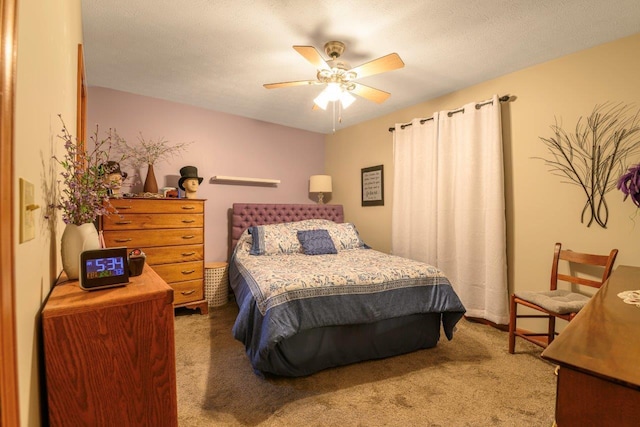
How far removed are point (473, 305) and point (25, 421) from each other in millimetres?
3427

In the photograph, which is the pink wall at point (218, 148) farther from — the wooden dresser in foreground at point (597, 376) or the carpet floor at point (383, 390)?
the wooden dresser in foreground at point (597, 376)

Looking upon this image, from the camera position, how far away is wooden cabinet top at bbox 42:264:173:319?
2.91ft

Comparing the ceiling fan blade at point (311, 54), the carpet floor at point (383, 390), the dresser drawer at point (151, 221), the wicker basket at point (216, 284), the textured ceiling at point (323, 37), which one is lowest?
the carpet floor at point (383, 390)

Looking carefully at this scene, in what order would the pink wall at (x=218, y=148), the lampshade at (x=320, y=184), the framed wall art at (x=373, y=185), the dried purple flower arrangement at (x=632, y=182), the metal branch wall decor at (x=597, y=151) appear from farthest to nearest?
the lampshade at (x=320, y=184) → the framed wall art at (x=373, y=185) → the pink wall at (x=218, y=148) → the metal branch wall decor at (x=597, y=151) → the dried purple flower arrangement at (x=632, y=182)

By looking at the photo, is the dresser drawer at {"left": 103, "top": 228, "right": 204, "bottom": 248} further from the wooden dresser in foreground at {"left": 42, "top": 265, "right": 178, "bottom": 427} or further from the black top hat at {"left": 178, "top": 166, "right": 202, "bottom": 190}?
the wooden dresser in foreground at {"left": 42, "top": 265, "right": 178, "bottom": 427}

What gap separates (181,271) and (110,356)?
2.52 meters

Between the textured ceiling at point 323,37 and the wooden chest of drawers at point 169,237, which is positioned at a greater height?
the textured ceiling at point 323,37

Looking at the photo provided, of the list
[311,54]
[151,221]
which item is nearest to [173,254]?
[151,221]

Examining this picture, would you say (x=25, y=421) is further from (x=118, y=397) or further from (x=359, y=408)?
(x=359, y=408)

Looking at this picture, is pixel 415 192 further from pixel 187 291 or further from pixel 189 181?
pixel 187 291

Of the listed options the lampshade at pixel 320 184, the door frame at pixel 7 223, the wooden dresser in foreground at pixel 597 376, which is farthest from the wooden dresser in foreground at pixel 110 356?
the lampshade at pixel 320 184

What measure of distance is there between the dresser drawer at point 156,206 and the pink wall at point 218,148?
1.99 feet

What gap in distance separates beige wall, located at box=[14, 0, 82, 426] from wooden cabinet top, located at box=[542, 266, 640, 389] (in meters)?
1.20

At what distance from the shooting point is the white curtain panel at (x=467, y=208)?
297cm
